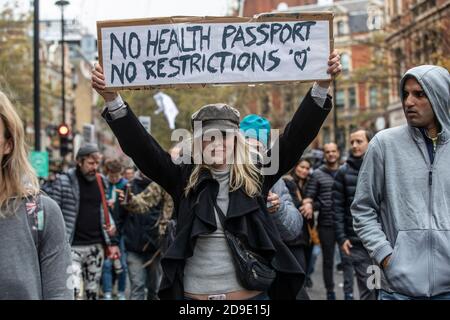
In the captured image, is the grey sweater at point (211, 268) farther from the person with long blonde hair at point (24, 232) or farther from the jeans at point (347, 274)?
the jeans at point (347, 274)

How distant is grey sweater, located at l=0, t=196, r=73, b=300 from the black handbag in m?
0.94

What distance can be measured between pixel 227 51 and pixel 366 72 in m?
26.7

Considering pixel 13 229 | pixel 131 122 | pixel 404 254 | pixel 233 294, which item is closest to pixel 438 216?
pixel 404 254

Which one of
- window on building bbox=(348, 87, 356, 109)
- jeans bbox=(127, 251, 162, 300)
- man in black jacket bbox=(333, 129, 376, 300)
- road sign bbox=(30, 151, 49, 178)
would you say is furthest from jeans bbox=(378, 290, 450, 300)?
window on building bbox=(348, 87, 356, 109)

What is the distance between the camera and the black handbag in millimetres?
3668

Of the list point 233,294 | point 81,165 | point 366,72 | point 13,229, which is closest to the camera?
point 13,229

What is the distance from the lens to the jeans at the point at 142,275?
8.80 meters

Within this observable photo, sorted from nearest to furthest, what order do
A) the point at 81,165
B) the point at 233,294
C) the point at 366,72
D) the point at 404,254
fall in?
the point at 233,294, the point at 404,254, the point at 81,165, the point at 366,72

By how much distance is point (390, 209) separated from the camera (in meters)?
4.07

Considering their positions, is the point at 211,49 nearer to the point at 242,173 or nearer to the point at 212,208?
the point at 242,173

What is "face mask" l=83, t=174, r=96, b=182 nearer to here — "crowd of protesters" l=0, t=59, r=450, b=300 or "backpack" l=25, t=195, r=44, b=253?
"crowd of protesters" l=0, t=59, r=450, b=300

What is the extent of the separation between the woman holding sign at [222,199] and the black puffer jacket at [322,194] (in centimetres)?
552

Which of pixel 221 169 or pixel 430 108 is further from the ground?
pixel 430 108

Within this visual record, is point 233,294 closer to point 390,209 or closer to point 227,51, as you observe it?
point 390,209
